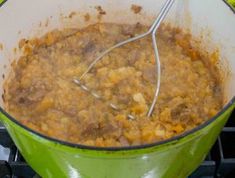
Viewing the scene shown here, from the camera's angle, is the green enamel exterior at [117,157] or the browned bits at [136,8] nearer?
the green enamel exterior at [117,157]

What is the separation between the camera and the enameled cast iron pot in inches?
25.4

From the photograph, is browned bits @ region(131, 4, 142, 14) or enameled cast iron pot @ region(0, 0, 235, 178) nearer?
enameled cast iron pot @ region(0, 0, 235, 178)

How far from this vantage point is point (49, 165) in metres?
0.77

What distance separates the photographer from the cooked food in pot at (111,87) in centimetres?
86

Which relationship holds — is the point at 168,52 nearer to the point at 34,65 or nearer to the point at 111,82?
the point at 111,82

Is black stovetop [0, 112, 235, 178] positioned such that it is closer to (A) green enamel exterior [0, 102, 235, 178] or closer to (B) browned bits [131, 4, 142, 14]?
(A) green enamel exterior [0, 102, 235, 178]

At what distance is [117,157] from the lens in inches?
24.8

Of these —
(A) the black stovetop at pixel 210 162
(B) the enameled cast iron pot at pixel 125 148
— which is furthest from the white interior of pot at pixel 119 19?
(A) the black stovetop at pixel 210 162

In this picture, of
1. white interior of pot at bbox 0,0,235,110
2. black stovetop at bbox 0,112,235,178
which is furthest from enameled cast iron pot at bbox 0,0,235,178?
black stovetop at bbox 0,112,235,178

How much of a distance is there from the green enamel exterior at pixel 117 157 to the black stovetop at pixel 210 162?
190 mm

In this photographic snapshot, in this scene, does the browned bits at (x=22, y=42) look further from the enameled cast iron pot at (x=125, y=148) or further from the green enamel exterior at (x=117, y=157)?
the green enamel exterior at (x=117, y=157)

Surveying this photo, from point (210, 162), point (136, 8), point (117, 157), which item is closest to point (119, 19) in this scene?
point (136, 8)

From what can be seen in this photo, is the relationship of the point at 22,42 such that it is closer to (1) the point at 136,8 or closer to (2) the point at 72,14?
(2) the point at 72,14

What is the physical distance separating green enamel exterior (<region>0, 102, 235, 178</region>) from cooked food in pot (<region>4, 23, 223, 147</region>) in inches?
3.3
